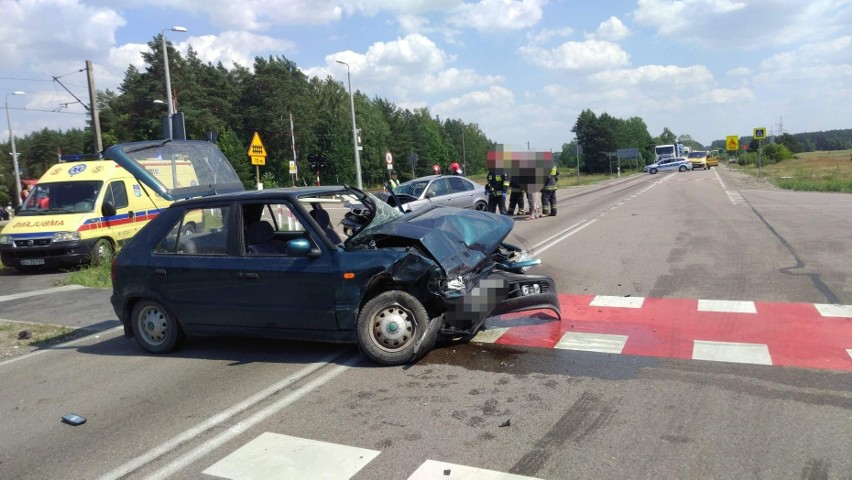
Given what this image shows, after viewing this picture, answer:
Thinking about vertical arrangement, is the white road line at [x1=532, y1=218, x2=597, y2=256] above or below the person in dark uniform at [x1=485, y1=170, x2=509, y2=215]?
below

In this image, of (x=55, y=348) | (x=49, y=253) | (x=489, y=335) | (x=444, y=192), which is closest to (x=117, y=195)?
(x=49, y=253)

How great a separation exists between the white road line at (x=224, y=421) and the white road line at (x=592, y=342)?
6.66ft

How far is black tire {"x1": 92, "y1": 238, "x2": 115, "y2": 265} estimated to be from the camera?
45.4ft

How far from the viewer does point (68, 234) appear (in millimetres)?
13555

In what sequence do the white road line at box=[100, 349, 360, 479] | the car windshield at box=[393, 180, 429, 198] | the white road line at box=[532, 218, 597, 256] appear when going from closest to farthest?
the white road line at box=[100, 349, 360, 479]
the white road line at box=[532, 218, 597, 256]
the car windshield at box=[393, 180, 429, 198]

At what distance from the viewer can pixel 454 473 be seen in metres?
3.61

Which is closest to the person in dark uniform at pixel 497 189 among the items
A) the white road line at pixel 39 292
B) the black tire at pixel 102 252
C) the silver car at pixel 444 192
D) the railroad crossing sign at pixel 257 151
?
the silver car at pixel 444 192

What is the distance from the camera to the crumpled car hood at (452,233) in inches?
223

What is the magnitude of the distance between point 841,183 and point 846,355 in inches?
1137

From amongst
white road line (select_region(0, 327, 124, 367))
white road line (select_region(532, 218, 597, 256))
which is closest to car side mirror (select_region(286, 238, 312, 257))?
white road line (select_region(0, 327, 124, 367))

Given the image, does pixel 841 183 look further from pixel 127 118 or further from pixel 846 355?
pixel 127 118

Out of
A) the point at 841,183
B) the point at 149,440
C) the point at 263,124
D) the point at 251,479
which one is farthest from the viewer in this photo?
the point at 263,124

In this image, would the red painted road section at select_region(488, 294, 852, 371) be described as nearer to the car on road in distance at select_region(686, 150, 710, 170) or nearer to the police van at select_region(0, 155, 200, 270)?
the police van at select_region(0, 155, 200, 270)

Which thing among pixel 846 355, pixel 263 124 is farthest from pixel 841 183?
pixel 263 124
